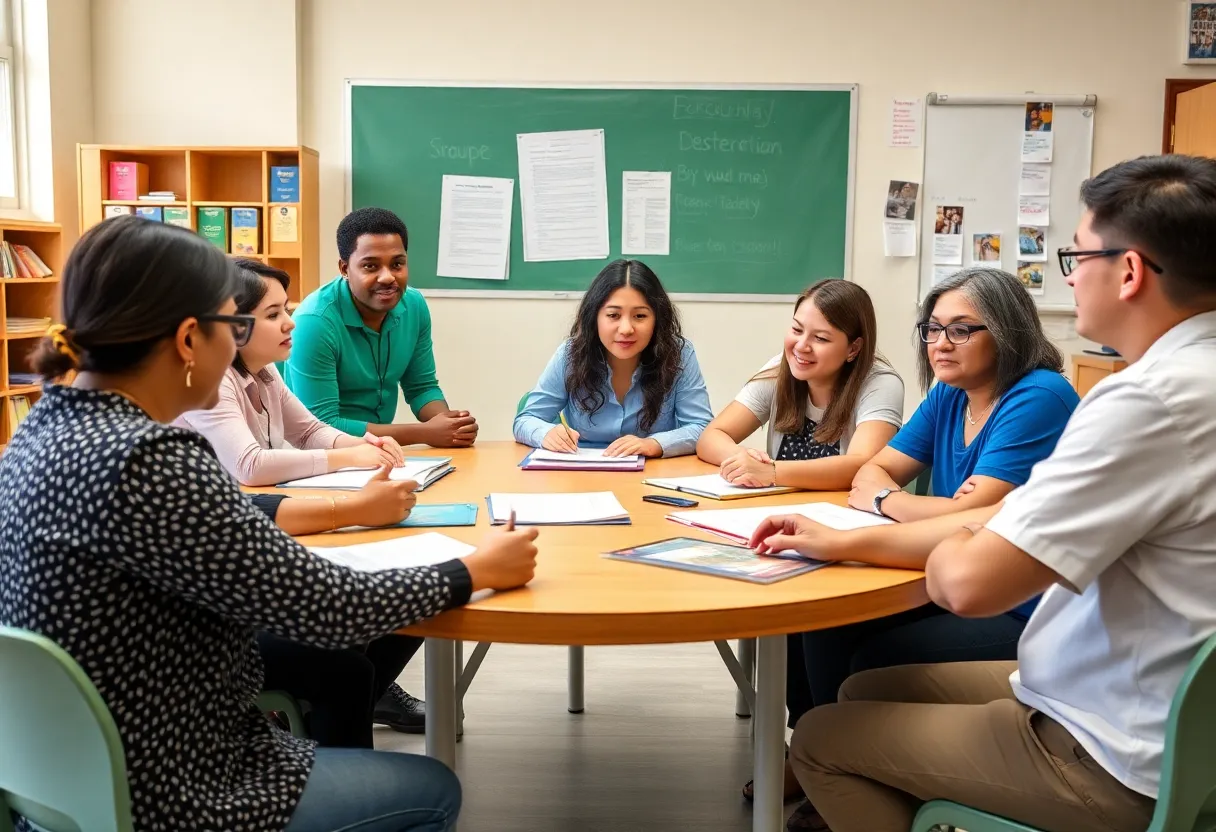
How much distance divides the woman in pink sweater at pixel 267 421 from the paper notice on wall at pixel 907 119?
3099 millimetres

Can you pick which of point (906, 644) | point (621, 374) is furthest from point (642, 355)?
point (906, 644)

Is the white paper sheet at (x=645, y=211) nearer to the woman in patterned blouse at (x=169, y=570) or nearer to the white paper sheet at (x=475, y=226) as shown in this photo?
the white paper sheet at (x=475, y=226)

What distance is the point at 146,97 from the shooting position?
4.54m

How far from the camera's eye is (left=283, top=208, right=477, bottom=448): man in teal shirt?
9.94 ft

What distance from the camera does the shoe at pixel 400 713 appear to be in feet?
8.64

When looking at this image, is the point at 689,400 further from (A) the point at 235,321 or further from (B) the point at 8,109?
(B) the point at 8,109

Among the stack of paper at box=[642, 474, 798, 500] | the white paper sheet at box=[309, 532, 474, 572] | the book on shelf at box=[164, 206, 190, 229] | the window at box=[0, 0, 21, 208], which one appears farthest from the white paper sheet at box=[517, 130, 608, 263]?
the white paper sheet at box=[309, 532, 474, 572]

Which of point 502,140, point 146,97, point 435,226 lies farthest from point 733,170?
point 146,97

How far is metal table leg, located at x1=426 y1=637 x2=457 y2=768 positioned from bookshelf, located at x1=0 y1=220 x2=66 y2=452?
3061mm

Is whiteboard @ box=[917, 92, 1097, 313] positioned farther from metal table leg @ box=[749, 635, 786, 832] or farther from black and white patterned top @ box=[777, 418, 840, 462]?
metal table leg @ box=[749, 635, 786, 832]

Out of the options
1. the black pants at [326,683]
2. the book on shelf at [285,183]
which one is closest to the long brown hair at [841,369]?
the black pants at [326,683]

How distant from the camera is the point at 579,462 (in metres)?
2.41

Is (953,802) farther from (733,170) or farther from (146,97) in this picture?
(146,97)

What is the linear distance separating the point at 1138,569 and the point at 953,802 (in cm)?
36
